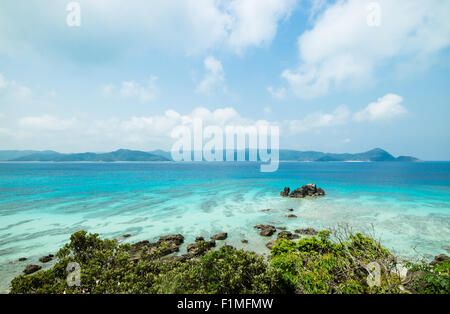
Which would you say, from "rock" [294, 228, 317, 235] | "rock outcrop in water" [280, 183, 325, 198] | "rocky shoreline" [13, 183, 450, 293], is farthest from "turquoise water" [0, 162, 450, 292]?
"rock outcrop in water" [280, 183, 325, 198]

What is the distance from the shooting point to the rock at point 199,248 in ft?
45.8

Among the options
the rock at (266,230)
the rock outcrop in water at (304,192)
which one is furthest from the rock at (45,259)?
the rock outcrop in water at (304,192)

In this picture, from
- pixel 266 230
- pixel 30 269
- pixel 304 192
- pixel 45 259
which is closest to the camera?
pixel 30 269

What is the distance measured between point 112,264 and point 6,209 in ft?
101

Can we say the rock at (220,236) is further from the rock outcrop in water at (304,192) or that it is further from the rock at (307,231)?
the rock outcrop in water at (304,192)

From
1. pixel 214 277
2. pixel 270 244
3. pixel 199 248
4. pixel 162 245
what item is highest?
pixel 214 277

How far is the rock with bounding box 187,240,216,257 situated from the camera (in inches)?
549

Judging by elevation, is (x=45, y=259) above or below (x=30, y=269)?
below

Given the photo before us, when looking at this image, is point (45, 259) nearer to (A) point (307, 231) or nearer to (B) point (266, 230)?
(B) point (266, 230)

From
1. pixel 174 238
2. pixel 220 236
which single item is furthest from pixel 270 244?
pixel 174 238

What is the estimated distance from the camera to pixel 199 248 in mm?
14141

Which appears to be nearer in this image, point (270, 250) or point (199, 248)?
point (270, 250)

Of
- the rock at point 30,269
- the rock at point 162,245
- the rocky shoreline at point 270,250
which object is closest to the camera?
the rocky shoreline at point 270,250
